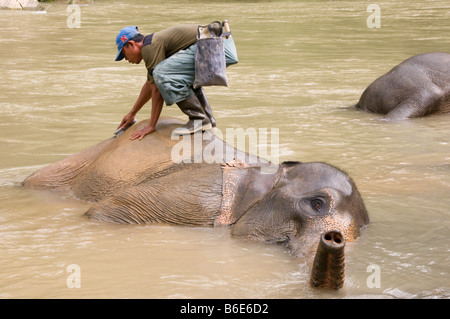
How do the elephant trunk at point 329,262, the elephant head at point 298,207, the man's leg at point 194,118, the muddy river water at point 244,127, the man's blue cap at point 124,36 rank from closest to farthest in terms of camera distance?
the elephant trunk at point 329,262, the muddy river water at point 244,127, the elephant head at point 298,207, the man's leg at point 194,118, the man's blue cap at point 124,36

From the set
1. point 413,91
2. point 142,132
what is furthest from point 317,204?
point 413,91

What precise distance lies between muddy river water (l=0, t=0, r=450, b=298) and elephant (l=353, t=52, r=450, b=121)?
0.22 metres

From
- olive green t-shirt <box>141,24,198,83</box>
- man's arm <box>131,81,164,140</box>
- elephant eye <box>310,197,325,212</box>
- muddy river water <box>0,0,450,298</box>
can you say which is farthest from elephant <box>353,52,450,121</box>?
elephant eye <box>310,197,325,212</box>

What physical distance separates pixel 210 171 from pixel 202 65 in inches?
38.8

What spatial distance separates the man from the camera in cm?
567

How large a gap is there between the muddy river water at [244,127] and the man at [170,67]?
3.01 feet

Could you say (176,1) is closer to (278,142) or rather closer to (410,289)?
(278,142)

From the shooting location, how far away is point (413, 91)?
9.38 m

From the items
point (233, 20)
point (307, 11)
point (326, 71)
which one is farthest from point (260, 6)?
point (326, 71)

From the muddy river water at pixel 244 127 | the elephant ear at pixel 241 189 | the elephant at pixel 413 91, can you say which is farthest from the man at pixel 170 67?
the elephant at pixel 413 91

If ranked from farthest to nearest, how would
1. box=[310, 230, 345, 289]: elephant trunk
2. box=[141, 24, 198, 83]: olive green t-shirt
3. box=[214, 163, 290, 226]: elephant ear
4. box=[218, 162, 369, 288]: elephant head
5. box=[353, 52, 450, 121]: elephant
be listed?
box=[353, 52, 450, 121]: elephant, box=[141, 24, 198, 83]: olive green t-shirt, box=[214, 163, 290, 226]: elephant ear, box=[218, 162, 369, 288]: elephant head, box=[310, 230, 345, 289]: elephant trunk

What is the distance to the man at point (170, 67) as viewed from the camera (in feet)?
18.6

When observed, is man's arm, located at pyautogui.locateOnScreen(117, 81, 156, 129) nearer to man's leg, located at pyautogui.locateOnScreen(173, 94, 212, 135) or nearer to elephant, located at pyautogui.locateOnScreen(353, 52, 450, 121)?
man's leg, located at pyautogui.locateOnScreen(173, 94, 212, 135)

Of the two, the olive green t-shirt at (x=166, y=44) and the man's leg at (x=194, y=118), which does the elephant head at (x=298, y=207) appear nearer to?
the man's leg at (x=194, y=118)
